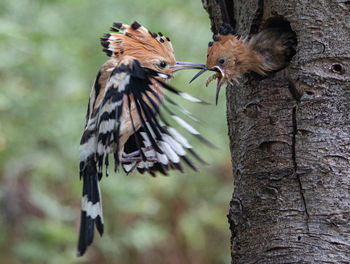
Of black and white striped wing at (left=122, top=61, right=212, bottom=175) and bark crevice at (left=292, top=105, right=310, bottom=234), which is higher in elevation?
black and white striped wing at (left=122, top=61, right=212, bottom=175)

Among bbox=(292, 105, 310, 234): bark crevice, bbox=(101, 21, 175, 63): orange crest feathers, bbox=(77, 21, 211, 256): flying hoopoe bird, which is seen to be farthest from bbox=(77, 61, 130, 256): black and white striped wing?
bbox=(292, 105, 310, 234): bark crevice

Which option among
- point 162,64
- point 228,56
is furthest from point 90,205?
point 228,56

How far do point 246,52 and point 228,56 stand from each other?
0.29 ft

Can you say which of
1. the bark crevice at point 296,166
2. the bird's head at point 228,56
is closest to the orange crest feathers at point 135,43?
the bird's head at point 228,56

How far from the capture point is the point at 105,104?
2268 millimetres

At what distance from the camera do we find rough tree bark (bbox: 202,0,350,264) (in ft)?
6.37

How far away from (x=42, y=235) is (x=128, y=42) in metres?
2.66

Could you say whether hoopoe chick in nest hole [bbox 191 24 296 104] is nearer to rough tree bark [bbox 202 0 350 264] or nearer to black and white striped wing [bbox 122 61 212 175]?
rough tree bark [bbox 202 0 350 264]

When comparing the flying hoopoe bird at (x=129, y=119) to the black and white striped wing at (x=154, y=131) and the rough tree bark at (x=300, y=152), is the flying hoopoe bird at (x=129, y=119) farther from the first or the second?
the rough tree bark at (x=300, y=152)

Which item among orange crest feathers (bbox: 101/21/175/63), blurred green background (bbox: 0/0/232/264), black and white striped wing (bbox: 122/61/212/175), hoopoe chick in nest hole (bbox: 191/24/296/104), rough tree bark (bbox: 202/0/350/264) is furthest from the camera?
blurred green background (bbox: 0/0/232/264)

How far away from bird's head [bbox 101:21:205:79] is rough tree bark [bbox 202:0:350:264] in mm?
688

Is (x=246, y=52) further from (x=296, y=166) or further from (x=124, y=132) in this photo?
(x=124, y=132)

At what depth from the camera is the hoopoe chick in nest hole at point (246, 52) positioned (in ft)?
7.60

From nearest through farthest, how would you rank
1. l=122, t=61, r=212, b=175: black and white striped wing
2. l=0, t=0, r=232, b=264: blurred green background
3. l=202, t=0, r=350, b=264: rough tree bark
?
1. l=202, t=0, r=350, b=264: rough tree bark
2. l=122, t=61, r=212, b=175: black and white striped wing
3. l=0, t=0, r=232, b=264: blurred green background
